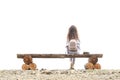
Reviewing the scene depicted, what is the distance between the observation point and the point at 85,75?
441 inches

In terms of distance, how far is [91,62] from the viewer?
1423 centimetres

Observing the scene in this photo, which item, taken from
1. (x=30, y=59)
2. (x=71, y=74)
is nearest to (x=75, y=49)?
(x=30, y=59)

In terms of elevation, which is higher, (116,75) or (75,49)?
(75,49)

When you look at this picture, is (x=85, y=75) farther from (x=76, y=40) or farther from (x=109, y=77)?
(x=76, y=40)

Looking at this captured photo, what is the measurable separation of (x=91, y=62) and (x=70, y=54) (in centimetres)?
84

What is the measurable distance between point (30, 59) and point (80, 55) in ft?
5.81

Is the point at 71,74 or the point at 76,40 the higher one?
the point at 76,40

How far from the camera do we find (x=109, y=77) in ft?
35.4

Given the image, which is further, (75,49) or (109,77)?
(75,49)

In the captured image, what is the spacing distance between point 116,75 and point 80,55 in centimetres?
300

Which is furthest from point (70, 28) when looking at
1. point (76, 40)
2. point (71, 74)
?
point (71, 74)

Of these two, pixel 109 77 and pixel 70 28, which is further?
pixel 70 28

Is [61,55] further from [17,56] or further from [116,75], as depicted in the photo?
[116,75]

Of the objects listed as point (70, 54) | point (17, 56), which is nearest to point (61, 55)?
point (70, 54)
